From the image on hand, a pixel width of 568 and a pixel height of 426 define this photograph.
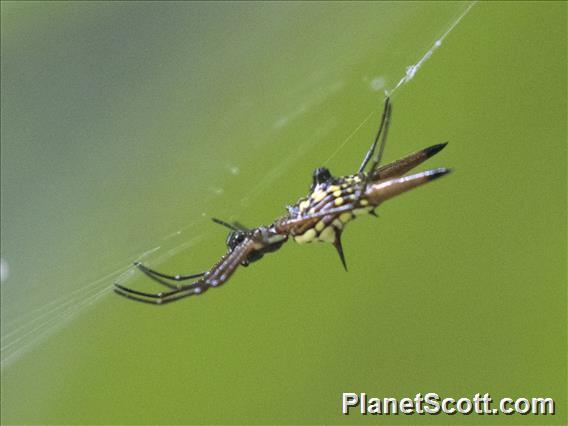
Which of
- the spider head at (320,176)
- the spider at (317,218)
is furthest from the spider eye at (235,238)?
the spider head at (320,176)

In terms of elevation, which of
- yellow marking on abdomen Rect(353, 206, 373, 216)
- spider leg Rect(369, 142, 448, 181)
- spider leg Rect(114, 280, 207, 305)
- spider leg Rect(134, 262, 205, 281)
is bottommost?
spider leg Rect(114, 280, 207, 305)

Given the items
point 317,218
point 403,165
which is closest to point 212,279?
point 317,218

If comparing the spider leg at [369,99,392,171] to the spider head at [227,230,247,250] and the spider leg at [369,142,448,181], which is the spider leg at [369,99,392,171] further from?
the spider head at [227,230,247,250]

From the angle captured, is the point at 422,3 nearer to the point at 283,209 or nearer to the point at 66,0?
the point at 283,209

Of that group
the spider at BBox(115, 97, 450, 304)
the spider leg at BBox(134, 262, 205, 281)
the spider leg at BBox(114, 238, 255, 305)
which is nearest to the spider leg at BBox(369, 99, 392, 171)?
the spider at BBox(115, 97, 450, 304)

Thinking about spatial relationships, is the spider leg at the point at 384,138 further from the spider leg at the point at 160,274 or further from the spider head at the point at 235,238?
the spider leg at the point at 160,274

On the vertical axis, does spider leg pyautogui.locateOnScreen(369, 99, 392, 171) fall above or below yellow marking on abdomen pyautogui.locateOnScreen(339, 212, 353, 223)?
above

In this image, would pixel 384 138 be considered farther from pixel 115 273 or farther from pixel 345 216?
pixel 115 273

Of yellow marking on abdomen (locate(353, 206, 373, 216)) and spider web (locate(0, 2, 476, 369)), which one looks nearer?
yellow marking on abdomen (locate(353, 206, 373, 216))
